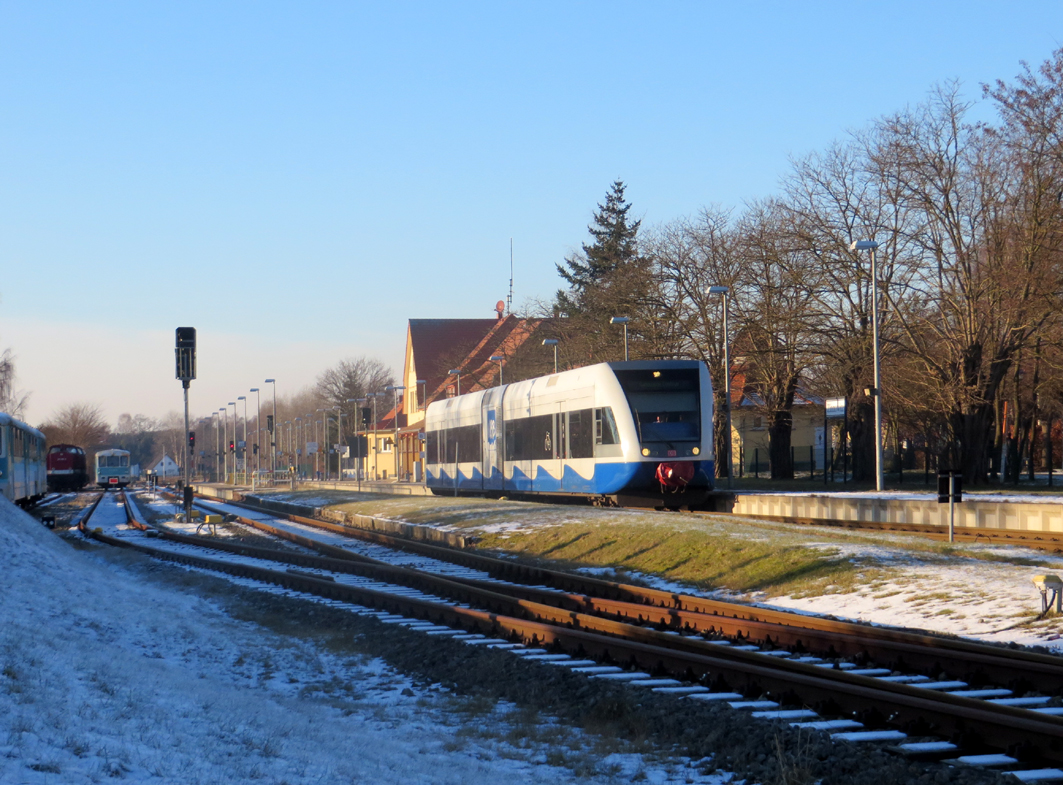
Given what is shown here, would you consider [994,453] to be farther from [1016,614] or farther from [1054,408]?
[1016,614]

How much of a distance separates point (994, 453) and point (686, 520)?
29.5 metres

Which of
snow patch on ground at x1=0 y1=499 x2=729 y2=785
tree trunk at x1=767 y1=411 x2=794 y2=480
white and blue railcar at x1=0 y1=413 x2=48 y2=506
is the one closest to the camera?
snow patch on ground at x1=0 y1=499 x2=729 y2=785

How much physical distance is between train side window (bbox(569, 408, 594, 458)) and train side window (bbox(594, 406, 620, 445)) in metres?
0.26

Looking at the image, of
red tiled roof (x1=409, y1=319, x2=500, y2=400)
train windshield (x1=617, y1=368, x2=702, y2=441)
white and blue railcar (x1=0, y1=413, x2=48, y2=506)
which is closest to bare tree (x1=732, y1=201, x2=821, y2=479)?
train windshield (x1=617, y1=368, x2=702, y2=441)

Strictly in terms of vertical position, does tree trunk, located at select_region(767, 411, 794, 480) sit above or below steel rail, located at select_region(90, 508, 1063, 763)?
above

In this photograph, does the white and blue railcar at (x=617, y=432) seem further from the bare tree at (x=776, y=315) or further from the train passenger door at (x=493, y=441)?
the bare tree at (x=776, y=315)

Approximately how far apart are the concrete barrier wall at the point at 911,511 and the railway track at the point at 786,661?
954cm

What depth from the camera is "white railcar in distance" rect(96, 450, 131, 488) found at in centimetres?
8319

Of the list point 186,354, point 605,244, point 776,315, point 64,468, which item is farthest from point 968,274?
point 64,468

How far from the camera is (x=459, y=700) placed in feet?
28.6

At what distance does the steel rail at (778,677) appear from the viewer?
6.24m

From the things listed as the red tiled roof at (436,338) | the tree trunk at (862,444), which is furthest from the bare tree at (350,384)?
the tree trunk at (862,444)

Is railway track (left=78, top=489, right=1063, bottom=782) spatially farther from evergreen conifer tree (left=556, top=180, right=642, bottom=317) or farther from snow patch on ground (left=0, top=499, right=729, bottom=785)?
evergreen conifer tree (left=556, top=180, right=642, bottom=317)

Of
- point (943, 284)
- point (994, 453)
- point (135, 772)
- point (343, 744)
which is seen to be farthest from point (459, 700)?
point (994, 453)
